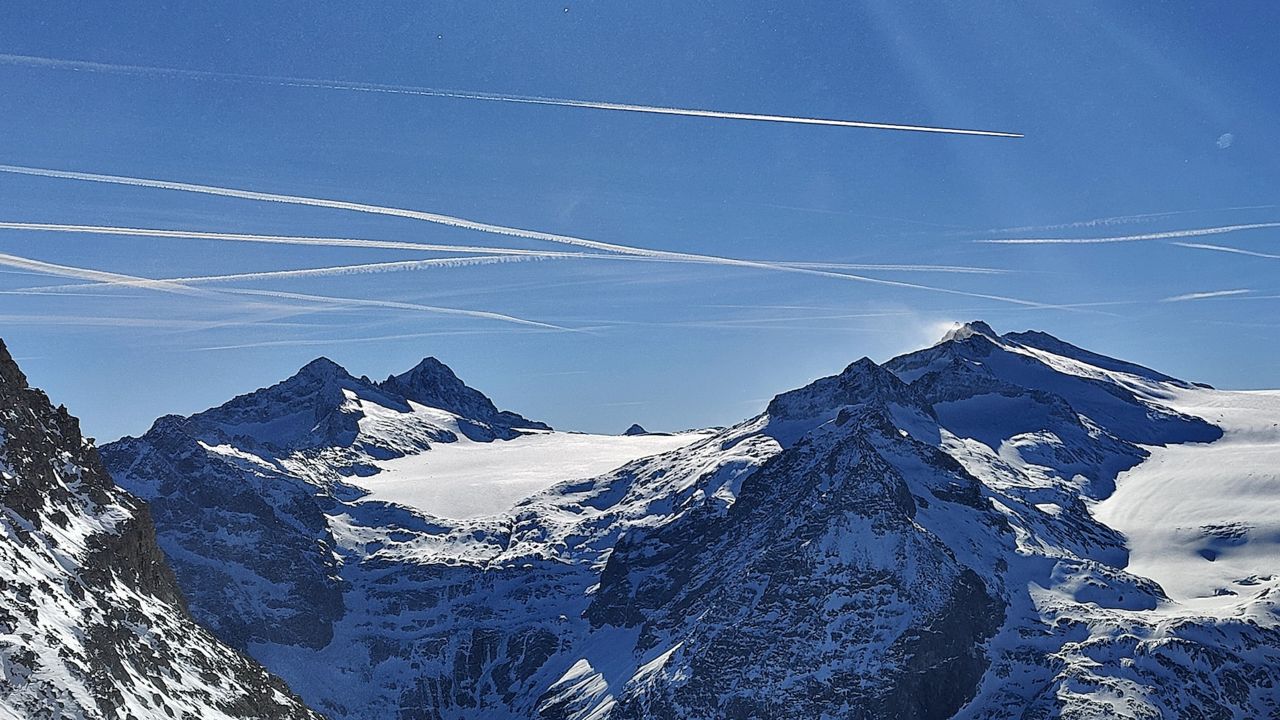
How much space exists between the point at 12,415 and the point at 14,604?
2234 centimetres

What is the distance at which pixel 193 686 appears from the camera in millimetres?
73188

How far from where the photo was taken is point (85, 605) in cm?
6894

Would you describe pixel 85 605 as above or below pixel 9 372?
Answer: below

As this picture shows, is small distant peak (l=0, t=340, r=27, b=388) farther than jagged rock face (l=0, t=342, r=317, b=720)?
Yes

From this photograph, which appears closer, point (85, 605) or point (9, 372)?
point (85, 605)

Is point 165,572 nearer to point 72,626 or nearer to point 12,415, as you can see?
point 12,415

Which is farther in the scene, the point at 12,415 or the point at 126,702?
the point at 12,415

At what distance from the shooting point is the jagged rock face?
192ft

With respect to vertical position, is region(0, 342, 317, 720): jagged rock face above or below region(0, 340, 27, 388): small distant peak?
below

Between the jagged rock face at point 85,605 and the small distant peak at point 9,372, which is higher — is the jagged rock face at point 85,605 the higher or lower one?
the lower one

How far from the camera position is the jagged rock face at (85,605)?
58406 millimetres

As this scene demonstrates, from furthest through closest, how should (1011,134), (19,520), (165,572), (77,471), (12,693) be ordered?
1. (165,572)
2. (77,471)
3. (1011,134)
4. (19,520)
5. (12,693)

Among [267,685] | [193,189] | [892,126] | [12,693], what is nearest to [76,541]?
[267,685]

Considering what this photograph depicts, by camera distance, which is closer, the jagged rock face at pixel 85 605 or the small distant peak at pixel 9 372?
the jagged rock face at pixel 85 605
